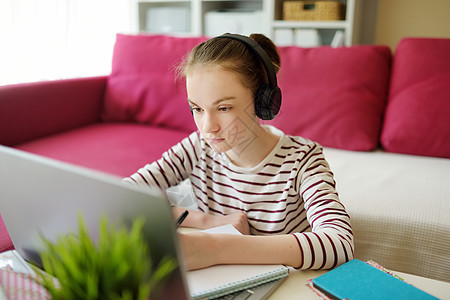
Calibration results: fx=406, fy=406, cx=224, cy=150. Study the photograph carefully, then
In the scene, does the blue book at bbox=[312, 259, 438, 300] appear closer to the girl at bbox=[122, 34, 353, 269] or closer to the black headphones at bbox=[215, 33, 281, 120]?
the girl at bbox=[122, 34, 353, 269]

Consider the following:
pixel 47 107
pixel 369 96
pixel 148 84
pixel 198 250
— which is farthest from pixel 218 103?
pixel 47 107

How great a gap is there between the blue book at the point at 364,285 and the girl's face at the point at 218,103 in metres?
0.36

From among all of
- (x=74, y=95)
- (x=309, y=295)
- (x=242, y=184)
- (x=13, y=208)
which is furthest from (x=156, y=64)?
(x=309, y=295)

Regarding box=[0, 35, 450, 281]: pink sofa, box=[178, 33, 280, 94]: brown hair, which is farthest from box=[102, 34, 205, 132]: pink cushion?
box=[178, 33, 280, 94]: brown hair

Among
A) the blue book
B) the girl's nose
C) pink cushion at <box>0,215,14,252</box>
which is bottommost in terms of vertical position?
pink cushion at <box>0,215,14,252</box>

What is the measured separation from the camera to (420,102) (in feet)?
5.00

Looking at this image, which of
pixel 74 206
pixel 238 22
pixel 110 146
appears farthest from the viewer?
pixel 238 22

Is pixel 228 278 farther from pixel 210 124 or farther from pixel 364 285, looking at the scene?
pixel 210 124

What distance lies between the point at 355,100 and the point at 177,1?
1.78 metres

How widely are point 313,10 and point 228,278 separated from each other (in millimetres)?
2092

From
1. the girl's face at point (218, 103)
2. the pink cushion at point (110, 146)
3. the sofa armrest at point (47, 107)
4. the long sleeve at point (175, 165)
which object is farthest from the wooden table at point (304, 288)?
the sofa armrest at point (47, 107)

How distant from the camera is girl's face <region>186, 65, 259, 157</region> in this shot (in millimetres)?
821

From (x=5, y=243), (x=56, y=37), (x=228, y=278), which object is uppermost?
(x=56, y=37)

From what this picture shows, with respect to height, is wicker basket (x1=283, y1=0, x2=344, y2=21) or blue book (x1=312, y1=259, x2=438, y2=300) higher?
wicker basket (x1=283, y1=0, x2=344, y2=21)
